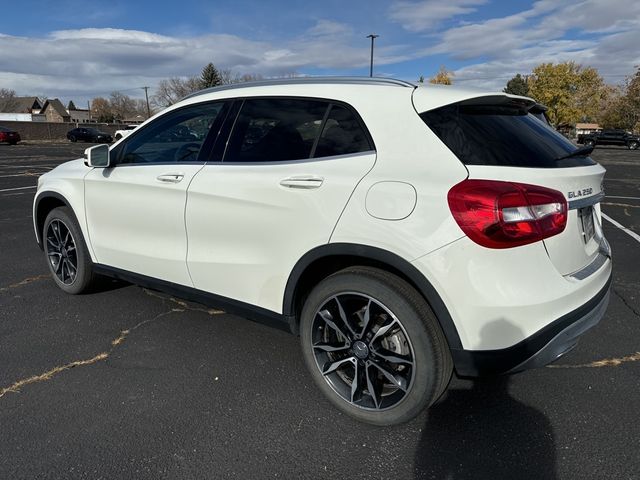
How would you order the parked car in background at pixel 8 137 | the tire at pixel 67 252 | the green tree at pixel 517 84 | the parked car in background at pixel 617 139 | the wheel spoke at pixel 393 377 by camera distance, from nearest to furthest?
the wheel spoke at pixel 393 377
the tire at pixel 67 252
the parked car in background at pixel 8 137
the parked car in background at pixel 617 139
the green tree at pixel 517 84

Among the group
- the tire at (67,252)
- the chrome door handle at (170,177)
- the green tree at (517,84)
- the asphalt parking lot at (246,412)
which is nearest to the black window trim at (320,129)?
the chrome door handle at (170,177)

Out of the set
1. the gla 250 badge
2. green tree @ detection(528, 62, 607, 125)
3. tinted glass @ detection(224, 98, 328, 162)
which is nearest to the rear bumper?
the gla 250 badge

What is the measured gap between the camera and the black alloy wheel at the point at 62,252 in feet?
14.0

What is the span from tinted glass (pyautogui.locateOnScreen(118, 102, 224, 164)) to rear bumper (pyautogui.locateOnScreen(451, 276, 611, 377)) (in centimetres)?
212

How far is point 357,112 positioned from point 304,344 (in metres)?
1.33

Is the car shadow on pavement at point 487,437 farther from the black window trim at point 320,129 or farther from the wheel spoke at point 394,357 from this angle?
the black window trim at point 320,129

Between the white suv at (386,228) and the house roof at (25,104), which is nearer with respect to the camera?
the white suv at (386,228)

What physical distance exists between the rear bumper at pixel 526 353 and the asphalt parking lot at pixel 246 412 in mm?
470

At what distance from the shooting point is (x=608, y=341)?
11.6 feet

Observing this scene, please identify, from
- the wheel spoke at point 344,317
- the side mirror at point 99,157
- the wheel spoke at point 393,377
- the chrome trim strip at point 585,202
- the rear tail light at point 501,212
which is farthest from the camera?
the side mirror at point 99,157

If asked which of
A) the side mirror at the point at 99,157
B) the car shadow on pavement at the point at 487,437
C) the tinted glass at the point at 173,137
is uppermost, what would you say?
the tinted glass at the point at 173,137

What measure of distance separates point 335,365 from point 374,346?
0.29 meters

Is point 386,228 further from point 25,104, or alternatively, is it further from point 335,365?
point 25,104

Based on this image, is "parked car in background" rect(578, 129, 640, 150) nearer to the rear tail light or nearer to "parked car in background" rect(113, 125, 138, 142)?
"parked car in background" rect(113, 125, 138, 142)
